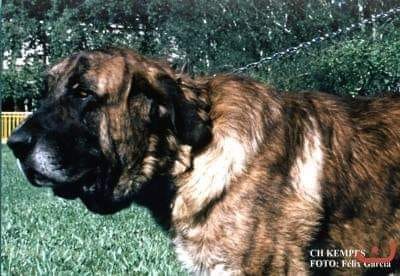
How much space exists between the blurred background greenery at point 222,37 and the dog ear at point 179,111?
2.07 m

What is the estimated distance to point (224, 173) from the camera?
2.30 metres

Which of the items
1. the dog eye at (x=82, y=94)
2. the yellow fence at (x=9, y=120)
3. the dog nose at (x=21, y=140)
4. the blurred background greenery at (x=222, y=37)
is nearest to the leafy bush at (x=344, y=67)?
the blurred background greenery at (x=222, y=37)

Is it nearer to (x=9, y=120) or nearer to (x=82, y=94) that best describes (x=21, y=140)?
(x=82, y=94)

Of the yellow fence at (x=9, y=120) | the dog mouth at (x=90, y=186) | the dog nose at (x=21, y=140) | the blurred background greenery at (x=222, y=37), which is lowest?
the yellow fence at (x=9, y=120)

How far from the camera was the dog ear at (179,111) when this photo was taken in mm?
2342

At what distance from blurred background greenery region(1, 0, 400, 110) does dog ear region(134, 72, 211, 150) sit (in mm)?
2070

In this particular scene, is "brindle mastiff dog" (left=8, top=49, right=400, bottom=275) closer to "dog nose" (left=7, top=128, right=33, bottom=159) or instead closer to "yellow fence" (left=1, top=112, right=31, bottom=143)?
"dog nose" (left=7, top=128, right=33, bottom=159)

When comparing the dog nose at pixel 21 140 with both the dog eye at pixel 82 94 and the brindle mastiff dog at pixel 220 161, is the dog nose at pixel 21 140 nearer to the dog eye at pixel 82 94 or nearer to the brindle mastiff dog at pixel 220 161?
the brindle mastiff dog at pixel 220 161

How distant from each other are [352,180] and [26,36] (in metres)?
3.73

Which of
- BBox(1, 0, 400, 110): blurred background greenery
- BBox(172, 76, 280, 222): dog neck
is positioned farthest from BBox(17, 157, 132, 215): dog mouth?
BBox(1, 0, 400, 110): blurred background greenery

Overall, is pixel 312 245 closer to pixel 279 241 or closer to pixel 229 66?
pixel 279 241

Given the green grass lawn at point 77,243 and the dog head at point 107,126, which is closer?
the dog head at point 107,126

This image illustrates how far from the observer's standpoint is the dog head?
7.57ft

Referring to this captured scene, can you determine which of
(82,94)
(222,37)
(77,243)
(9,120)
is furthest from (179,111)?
(222,37)
